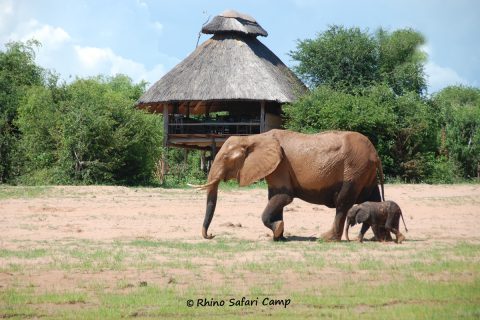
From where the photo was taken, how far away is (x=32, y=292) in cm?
902

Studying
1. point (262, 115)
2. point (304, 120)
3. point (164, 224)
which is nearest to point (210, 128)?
point (262, 115)

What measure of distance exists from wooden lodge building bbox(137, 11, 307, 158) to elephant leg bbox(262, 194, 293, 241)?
63.2 feet

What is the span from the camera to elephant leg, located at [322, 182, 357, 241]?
1330cm

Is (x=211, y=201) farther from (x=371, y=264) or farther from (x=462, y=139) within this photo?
(x=462, y=139)

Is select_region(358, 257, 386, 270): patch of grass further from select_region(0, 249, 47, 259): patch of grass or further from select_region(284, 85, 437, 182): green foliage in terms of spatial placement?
select_region(284, 85, 437, 182): green foliage

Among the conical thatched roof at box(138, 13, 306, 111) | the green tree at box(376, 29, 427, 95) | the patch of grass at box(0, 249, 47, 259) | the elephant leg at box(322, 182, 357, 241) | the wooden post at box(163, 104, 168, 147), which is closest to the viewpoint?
the patch of grass at box(0, 249, 47, 259)

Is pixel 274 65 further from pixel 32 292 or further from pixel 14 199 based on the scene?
pixel 32 292

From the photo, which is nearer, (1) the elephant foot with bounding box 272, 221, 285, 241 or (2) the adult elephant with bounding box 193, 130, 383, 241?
(1) the elephant foot with bounding box 272, 221, 285, 241

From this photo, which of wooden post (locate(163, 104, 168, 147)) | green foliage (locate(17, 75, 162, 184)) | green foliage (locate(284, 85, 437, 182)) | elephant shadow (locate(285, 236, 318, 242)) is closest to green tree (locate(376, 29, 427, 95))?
green foliage (locate(284, 85, 437, 182))

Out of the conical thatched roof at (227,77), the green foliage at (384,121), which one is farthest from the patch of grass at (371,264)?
the conical thatched roof at (227,77)

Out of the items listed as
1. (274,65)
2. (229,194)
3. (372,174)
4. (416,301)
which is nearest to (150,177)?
(229,194)

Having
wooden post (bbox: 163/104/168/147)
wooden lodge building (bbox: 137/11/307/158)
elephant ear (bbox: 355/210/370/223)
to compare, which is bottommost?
elephant ear (bbox: 355/210/370/223)

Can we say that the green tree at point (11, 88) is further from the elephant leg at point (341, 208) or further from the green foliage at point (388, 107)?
the elephant leg at point (341, 208)

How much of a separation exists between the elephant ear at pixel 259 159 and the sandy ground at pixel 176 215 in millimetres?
1114
